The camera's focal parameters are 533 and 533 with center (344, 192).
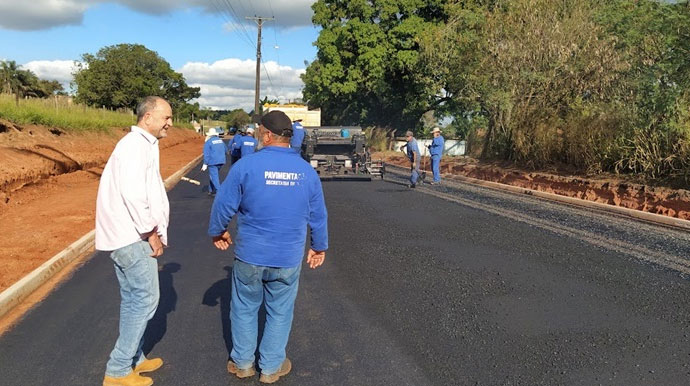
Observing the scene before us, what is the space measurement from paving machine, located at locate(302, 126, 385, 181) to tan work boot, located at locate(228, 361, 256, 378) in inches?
523

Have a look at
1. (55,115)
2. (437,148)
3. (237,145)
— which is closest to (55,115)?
(55,115)

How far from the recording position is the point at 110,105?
56375mm

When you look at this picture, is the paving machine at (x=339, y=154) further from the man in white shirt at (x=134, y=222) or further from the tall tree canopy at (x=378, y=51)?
the tall tree canopy at (x=378, y=51)

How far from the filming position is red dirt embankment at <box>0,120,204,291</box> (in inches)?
276

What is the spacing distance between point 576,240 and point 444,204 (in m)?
4.24

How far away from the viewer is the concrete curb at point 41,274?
193 inches

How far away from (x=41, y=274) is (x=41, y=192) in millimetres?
8392

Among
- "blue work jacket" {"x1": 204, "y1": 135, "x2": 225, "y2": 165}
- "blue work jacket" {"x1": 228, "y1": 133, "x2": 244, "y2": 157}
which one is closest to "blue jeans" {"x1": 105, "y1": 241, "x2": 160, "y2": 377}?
"blue work jacket" {"x1": 204, "y1": 135, "x2": 225, "y2": 165}

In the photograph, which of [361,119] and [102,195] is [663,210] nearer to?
[102,195]

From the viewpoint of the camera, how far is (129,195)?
3.21m

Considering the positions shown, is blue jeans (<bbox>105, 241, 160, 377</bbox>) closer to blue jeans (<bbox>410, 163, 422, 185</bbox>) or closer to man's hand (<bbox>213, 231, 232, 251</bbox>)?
man's hand (<bbox>213, 231, 232, 251</bbox>)

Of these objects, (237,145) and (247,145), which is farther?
(237,145)

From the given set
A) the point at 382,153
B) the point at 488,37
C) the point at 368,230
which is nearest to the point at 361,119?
the point at 382,153

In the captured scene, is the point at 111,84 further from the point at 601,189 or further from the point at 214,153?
the point at 601,189
